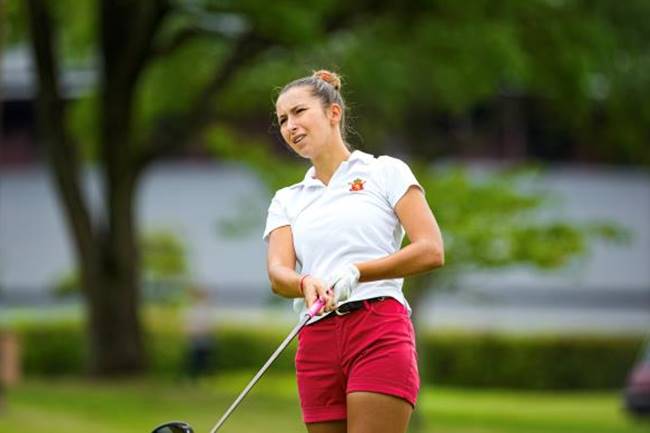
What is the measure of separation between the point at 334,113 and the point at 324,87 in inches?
3.7

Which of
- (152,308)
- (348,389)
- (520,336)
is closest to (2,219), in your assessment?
(152,308)

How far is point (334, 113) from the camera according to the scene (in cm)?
557

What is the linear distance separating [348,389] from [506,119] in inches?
1300

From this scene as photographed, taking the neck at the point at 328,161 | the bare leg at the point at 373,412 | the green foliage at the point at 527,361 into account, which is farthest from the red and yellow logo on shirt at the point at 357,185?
the green foliage at the point at 527,361

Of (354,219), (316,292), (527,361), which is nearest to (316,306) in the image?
(316,292)

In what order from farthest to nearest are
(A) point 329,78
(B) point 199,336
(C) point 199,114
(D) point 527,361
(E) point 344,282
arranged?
(D) point 527,361, (B) point 199,336, (C) point 199,114, (A) point 329,78, (E) point 344,282

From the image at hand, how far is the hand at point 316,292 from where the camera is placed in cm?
519

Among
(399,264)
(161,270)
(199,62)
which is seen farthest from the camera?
(161,270)

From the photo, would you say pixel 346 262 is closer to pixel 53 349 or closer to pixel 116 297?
pixel 116 297

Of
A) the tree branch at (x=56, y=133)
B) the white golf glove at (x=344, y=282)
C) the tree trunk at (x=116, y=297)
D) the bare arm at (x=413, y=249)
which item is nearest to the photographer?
the white golf glove at (x=344, y=282)

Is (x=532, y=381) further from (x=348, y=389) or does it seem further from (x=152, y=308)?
(x=348, y=389)

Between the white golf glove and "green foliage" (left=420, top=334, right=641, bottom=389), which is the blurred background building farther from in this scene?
the white golf glove

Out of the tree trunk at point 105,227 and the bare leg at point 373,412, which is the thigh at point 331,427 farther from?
the tree trunk at point 105,227

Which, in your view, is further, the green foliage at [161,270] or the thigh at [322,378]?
the green foliage at [161,270]
